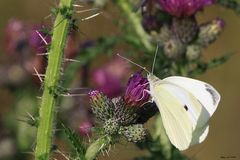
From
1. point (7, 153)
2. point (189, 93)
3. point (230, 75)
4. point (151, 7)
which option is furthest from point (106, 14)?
point (230, 75)

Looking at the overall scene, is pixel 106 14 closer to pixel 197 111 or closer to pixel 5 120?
pixel 5 120

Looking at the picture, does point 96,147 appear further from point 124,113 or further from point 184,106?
point 184,106

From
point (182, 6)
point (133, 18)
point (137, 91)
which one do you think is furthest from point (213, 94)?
point (133, 18)

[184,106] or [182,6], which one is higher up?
[182,6]

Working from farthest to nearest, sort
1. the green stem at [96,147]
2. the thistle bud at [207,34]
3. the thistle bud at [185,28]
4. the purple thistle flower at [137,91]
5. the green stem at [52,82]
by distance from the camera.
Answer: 1. the thistle bud at [207,34]
2. the thistle bud at [185,28]
3. the purple thistle flower at [137,91]
4. the green stem at [96,147]
5. the green stem at [52,82]

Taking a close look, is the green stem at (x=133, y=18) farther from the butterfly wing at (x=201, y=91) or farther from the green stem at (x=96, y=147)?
the green stem at (x=96, y=147)

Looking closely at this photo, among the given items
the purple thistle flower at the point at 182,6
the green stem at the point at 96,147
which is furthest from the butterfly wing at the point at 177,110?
the purple thistle flower at the point at 182,6
